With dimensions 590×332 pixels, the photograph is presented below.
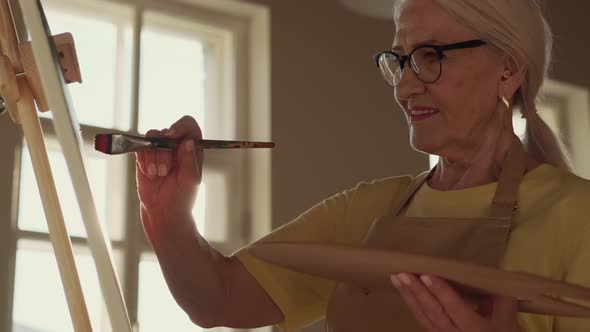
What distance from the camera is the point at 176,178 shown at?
55.4 inches

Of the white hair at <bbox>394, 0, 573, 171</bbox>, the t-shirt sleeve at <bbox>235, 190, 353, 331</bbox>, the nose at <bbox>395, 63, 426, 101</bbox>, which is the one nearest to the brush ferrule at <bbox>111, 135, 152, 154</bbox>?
the t-shirt sleeve at <bbox>235, 190, 353, 331</bbox>

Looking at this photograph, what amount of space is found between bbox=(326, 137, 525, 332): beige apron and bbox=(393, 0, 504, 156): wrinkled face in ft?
0.31

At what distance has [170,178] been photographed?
1407mm

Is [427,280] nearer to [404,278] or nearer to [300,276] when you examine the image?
[404,278]

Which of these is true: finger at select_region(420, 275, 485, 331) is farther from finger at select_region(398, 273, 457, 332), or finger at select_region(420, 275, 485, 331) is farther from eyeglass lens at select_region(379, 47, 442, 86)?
eyeglass lens at select_region(379, 47, 442, 86)

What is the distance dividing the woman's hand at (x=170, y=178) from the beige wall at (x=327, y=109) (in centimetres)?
166

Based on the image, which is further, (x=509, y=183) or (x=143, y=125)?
(x=143, y=125)

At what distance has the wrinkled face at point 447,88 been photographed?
1.53 meters

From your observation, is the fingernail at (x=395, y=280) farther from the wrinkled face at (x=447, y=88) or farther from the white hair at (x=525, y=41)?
the white hair at (x=525, y=41)

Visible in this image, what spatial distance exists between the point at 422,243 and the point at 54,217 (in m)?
0.77

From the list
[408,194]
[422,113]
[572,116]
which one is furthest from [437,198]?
[572,116]

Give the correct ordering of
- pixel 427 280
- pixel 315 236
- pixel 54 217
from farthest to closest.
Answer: pixel 315 236
pixel 427 280
pixel 54 217

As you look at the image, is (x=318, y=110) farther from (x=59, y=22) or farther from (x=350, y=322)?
(x=350, y=322)

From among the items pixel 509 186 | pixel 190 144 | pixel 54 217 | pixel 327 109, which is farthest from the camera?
pixel 327 109
